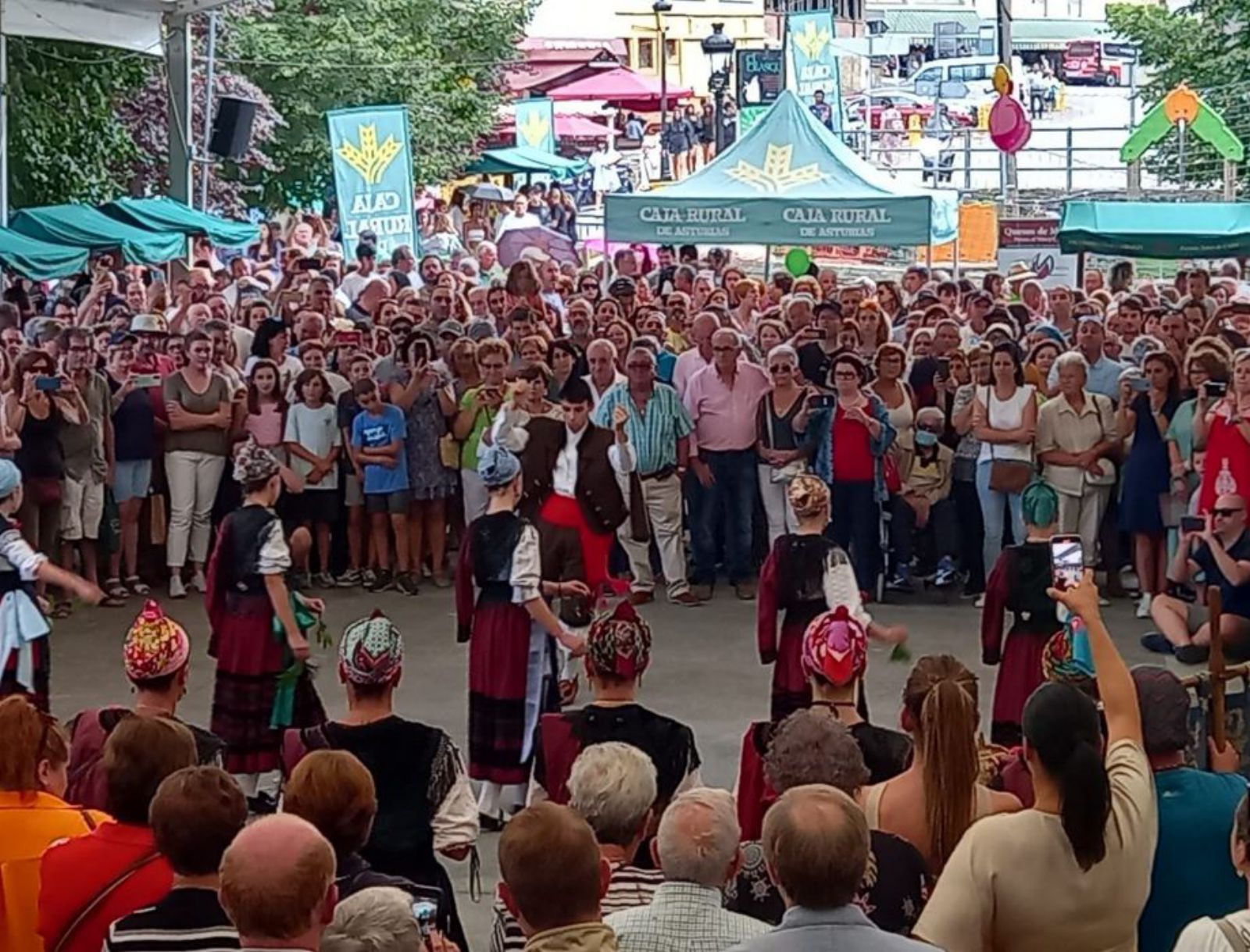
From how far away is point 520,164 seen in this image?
3403 centimetres

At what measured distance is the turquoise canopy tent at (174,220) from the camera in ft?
68.0

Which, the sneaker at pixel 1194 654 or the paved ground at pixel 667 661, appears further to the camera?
the paved ground at pixel 667 661

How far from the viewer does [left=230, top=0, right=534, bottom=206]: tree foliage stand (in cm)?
3125

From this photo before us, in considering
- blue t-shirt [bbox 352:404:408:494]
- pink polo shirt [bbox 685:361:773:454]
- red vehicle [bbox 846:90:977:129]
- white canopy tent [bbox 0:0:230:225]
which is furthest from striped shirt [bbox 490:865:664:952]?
red vehicle [bbox 846:90:977:129]

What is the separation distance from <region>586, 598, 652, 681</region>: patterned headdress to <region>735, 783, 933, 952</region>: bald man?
235 centimetres

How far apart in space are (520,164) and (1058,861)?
30.7 metres

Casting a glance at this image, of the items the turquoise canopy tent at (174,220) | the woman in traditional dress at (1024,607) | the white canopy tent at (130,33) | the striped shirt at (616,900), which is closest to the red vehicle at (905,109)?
the white canopy tent at (130,33)

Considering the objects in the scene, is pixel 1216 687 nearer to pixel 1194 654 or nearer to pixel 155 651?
pixel 1194 654

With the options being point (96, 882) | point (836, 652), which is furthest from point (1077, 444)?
point (96, 882)

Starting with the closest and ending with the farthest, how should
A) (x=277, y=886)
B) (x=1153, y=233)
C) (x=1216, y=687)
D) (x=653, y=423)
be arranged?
1. (x=277, y=886)
2. (x=1216, y=687)
3. (x=653, y=423)
4. (x=1153, y=233)

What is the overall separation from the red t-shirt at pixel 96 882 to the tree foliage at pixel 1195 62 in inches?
846

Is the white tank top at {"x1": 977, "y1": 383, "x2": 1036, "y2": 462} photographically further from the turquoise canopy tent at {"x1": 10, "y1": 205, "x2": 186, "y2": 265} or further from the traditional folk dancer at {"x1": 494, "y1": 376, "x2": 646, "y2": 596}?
the turquoise canopy tent at {"x1": 10, "y1": 205, "x2": 186, "y2": 265}

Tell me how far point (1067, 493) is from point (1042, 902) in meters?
7.87

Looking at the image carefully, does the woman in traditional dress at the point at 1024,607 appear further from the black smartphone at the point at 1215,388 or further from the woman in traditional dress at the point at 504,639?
the black smartphone at the point at 1215,388
